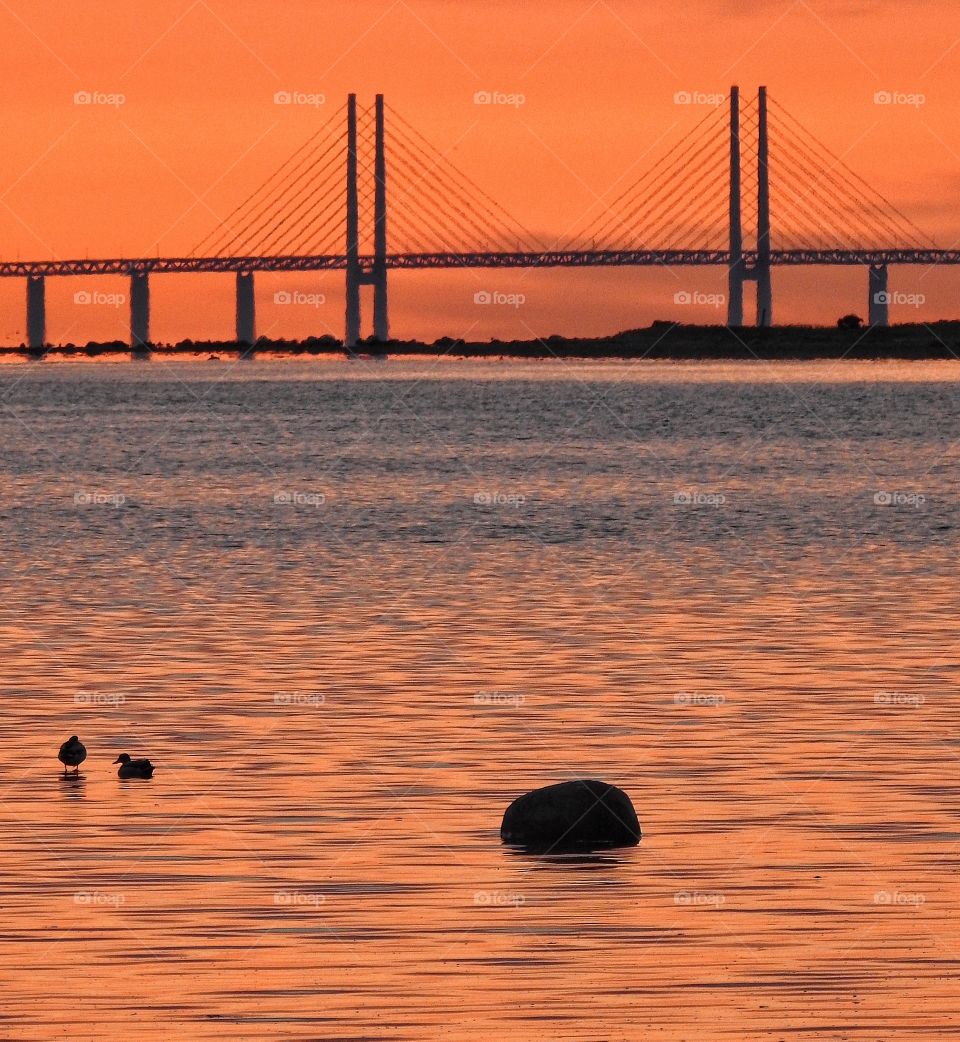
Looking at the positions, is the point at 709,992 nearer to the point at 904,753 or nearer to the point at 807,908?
the point at 807,908

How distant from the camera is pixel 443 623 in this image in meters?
29.7

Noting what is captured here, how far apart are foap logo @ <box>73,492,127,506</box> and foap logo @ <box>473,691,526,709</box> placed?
118 ft

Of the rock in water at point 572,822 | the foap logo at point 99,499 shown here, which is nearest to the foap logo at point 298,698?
the rock in water at point 572,822

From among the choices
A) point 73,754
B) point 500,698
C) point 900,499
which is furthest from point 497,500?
point 73,754

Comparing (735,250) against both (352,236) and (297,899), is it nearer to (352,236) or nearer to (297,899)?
(352,236)

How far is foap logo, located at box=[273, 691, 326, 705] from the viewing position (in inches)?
885

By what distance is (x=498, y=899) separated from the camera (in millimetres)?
14305

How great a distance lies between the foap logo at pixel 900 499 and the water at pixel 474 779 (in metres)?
8.14

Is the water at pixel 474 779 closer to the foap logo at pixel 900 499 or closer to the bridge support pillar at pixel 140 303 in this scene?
the foap logo at pixel 900 499

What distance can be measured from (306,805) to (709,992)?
5.66 meters

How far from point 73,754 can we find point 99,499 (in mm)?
41168

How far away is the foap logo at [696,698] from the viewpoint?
22.3 m

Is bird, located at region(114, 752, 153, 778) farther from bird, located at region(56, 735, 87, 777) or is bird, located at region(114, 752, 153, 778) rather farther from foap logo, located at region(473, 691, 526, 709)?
foap logo, located at region(473, 691, 526, 709)

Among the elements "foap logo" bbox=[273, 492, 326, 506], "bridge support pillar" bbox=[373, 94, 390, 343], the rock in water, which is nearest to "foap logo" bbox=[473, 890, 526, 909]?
the rock in water
